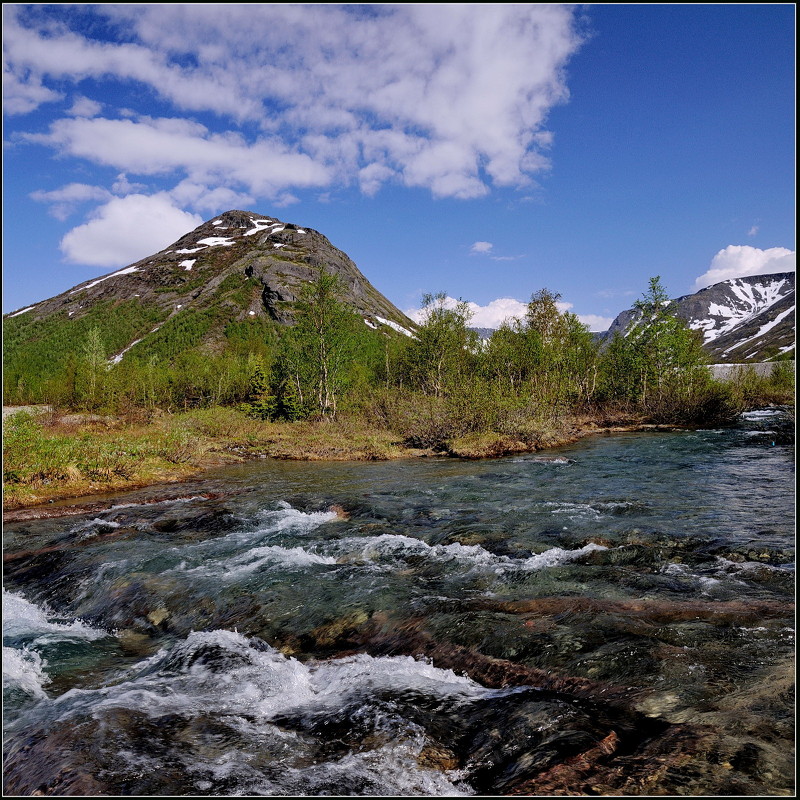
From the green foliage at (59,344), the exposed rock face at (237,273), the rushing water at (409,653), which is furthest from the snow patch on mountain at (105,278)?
the rushing water at (409,653)

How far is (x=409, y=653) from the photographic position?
5941 mm

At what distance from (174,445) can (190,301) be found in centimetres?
9550

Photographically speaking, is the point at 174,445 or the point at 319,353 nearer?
the point at 174,445

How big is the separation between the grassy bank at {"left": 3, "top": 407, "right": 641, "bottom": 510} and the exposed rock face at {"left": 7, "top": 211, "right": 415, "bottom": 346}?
6050 centimetres

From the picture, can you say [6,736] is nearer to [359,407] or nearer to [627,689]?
[627,689]

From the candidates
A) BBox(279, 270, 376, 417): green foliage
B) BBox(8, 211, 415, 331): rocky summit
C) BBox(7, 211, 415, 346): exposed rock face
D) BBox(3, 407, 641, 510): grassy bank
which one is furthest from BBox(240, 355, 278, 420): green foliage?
BBox(7, 211, 415, 346): exposed rock face

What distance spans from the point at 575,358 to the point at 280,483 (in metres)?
37.4

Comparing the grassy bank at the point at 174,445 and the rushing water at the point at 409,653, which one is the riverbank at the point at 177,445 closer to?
the grassy bank at the point at 174,445

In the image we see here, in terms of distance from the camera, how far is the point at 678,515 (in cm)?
1177

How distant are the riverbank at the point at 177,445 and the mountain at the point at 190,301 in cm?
3924

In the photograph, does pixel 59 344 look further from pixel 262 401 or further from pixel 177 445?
pixel 177 445

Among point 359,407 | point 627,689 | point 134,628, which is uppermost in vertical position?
point 359,407

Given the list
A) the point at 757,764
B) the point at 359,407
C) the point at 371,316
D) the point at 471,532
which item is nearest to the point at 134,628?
the point at 471,532

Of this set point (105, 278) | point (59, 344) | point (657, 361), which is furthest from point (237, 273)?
point (657, 361)
